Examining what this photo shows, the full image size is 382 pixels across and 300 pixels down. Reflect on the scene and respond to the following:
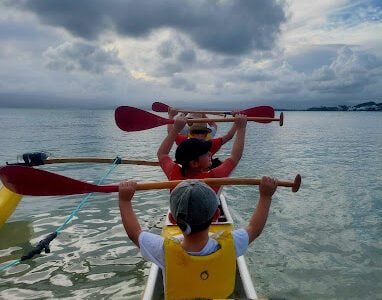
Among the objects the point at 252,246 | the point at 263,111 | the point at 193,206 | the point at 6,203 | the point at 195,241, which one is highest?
the point at 263,111

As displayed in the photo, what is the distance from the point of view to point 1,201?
25.1 ft

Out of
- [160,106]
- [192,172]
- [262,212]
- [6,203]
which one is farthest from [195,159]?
[160,106]

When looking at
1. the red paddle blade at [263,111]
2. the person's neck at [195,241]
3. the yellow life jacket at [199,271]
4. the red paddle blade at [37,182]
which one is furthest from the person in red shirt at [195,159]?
the red paddle blade at [263,111]

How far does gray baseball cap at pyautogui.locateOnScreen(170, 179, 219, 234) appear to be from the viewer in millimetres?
2535

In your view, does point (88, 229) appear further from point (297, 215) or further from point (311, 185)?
point (311, 185)

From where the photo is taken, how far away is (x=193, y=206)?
99.7 inches

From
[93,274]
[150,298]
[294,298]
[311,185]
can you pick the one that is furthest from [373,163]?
[150,298]

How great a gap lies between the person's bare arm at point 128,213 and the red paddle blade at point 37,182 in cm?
111

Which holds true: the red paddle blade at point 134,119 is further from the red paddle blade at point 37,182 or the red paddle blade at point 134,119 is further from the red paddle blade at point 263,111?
the red paddle blade at point 37,182

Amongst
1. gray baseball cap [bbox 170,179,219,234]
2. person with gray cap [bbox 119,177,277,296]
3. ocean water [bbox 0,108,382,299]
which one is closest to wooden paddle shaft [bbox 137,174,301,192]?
person with gray cap [bbox 119,177,277,296]

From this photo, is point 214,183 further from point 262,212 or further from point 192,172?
point 262,212

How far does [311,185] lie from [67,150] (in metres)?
16.7

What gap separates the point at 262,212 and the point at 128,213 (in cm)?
112

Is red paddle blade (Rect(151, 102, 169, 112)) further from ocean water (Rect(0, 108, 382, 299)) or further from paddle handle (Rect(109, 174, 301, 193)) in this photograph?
paddle handle (Rect(109, 174, 301, 193))
